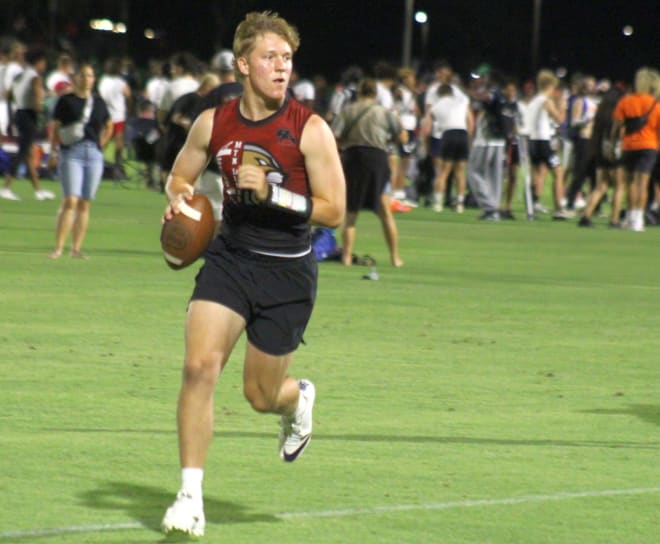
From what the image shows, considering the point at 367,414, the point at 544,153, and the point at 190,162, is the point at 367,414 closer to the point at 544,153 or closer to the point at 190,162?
the point at 190,162

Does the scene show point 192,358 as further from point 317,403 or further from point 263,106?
point 317,403

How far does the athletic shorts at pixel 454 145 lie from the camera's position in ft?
92.2

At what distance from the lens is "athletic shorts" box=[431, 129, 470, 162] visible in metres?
28.1

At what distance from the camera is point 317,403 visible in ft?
32.7

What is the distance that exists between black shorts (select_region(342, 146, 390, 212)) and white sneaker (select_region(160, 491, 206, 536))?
38.6 feet

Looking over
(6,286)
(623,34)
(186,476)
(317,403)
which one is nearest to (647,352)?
(317,403)

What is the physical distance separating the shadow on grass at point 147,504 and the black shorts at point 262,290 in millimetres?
666

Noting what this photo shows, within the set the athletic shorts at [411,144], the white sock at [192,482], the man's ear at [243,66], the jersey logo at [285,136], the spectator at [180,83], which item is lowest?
the athletic shorts at [411,144]

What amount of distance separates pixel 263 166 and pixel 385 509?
149cm

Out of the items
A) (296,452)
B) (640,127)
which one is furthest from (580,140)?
(296,452)

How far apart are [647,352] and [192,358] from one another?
6.59m

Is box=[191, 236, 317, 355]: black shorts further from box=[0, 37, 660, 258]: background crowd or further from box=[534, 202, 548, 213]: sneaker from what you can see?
box=[534, 202, 548, 213]: sneaker

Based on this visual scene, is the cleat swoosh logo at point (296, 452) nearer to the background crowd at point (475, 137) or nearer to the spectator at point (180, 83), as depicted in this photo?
the background crowd at point (475, 137)

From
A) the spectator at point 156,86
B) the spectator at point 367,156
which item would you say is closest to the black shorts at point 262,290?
the spectator at point 367,156
